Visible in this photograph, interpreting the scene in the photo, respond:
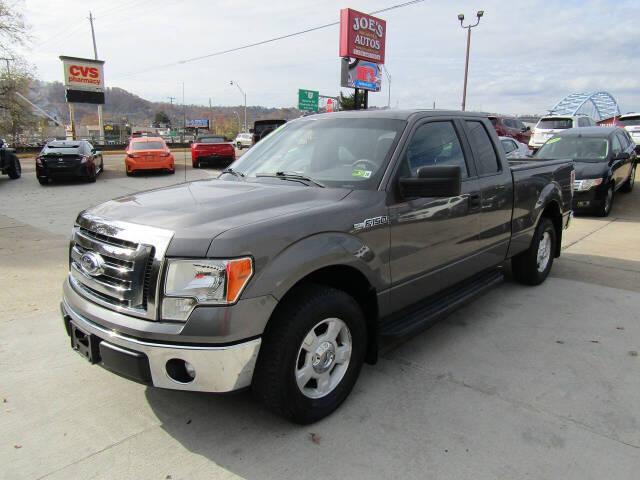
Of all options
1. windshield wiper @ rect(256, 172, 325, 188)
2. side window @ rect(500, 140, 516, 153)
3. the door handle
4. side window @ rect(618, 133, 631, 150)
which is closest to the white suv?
side window @ rect(500, 140, 516, 153)

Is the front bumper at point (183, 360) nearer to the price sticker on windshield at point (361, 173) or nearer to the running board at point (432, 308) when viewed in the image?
the running board at point (432, 308)

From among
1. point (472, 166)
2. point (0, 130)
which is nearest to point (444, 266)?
point (472, 166)

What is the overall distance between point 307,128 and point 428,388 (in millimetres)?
2218

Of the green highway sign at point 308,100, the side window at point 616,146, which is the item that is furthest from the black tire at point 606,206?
the green highway sign at point 308,100

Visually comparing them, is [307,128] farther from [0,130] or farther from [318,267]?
[0,130]

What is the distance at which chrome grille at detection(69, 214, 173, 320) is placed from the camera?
91.4 inches

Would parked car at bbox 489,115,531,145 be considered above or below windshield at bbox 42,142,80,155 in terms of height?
above

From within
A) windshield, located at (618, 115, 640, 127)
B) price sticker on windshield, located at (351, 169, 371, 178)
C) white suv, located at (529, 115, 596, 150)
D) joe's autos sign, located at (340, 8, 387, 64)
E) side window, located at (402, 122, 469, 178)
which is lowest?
price sticker on windshield, located at (351, 169, 371, 178)

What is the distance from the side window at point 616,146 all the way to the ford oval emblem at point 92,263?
11.2 metres

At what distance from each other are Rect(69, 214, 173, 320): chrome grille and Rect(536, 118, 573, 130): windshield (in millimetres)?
19770

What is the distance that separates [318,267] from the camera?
8.45ft

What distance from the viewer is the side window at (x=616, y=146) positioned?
34.6 ft

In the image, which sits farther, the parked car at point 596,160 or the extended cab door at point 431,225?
the parked car at point 596,160

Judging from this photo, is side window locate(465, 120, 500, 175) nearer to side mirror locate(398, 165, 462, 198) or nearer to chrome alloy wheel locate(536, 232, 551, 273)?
side mirror locate(398, 165, 462, 198)
